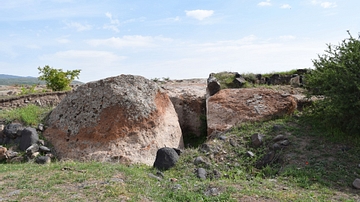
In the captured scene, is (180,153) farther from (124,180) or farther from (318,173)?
(318,173)

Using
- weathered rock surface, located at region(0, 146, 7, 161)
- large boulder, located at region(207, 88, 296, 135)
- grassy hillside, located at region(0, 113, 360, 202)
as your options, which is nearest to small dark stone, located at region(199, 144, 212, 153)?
grassy hillside, located at region(0, 113, 360, 202)

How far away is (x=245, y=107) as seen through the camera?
8.02 m

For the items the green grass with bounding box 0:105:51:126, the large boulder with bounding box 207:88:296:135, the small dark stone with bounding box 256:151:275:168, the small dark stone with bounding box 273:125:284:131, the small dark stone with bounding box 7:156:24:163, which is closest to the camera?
the small dark stone with bounding box 256:151:275:168

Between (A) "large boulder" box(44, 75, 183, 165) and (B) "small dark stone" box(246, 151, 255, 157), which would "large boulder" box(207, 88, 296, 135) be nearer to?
(A) "large boulder" box(44, 75, 183, 165)

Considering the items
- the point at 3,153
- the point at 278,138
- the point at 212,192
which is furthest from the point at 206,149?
the point at 3,153

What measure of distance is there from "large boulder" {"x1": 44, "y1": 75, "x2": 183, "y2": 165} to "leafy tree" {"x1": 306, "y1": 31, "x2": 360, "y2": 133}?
3239 mm

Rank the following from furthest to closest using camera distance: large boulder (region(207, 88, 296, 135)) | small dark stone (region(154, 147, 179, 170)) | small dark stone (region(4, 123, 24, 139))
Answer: large boulder (region(207, 88, 296, 135)), small dark stone (region(4, 123, 24, 139)), small dark stone (region(154, 147, 179, 170))

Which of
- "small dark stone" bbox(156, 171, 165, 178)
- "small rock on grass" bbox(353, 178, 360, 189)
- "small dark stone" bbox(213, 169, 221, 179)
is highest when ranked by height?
"small dark stone" bbox(156, 171, 165, 178)

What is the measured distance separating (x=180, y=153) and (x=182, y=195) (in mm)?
2111

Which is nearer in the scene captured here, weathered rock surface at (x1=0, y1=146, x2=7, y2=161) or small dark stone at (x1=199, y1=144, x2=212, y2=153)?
small dark stone at (x1=199, y1=144, x2=212, y2=153)

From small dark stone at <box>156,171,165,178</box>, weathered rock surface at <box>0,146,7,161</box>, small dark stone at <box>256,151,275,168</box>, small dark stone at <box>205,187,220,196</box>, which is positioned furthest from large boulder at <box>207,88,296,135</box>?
weathered rock surface at <box>0,146,7,161</box>

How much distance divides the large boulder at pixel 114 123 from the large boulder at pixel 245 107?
37.7 inches

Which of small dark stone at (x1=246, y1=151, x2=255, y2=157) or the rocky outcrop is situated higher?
the rocky outcrop

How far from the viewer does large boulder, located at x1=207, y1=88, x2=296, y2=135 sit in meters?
7.81
